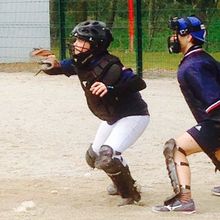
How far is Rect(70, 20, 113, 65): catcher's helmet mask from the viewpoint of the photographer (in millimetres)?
6398

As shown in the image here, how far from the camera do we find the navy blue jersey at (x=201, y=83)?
6000 mm

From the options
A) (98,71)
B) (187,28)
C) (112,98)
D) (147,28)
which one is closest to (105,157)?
(112,98)

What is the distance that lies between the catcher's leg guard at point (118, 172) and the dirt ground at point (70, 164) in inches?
4.8

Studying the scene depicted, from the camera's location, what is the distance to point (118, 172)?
251 inches

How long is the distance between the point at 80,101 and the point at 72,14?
9237 mm

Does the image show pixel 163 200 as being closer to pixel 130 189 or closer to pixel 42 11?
pixel 130 189

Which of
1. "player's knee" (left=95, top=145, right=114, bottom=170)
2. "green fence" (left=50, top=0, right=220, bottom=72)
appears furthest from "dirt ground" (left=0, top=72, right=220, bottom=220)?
"green fence" (left=50, top=0, right=220, bottom=72)

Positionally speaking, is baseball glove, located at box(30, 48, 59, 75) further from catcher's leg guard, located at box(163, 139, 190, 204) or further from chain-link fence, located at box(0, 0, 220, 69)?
chain-link fence, located at box(0, 0, 220, 69)

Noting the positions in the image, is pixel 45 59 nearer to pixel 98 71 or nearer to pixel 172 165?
pixel 98 71

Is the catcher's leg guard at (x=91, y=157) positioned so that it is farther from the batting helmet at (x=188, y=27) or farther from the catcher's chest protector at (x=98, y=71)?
the batting helmet at (x=188, y=27)

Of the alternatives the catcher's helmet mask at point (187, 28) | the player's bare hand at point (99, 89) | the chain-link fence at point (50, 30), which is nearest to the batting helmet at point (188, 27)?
the catcher's helmet mask at point (187, 28)

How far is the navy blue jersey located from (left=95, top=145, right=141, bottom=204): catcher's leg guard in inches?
28.4

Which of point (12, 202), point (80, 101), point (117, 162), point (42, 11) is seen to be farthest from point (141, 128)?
point (42, 11)

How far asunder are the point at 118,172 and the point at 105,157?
21cm
